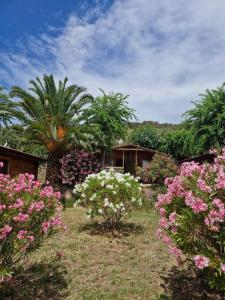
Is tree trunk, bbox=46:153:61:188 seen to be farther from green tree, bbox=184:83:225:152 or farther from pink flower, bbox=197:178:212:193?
pink flower, bbox=197:178:212:193

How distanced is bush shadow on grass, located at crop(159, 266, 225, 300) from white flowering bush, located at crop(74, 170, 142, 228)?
331 cm

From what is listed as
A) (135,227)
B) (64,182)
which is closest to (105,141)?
(64,182)

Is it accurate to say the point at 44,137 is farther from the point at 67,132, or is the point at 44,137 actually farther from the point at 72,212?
the point at 72,212

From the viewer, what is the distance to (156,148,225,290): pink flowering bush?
4422 mm

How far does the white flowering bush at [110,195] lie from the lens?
10141 millimetres

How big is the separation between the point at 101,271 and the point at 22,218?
9.25ft

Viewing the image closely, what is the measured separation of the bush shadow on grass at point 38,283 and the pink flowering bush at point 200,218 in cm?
225

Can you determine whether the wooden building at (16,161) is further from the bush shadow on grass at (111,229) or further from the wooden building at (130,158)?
the wooden building at (130,158)

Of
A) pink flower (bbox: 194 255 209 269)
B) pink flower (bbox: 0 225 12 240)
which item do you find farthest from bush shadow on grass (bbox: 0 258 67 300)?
pink flower (bbox: 194 255 209 269)

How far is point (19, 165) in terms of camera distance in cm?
1856

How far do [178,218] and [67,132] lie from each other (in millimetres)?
14234

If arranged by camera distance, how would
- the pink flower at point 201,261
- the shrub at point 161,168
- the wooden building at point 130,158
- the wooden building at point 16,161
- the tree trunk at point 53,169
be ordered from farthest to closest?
the wooden building at point 130,158, the shrub at point 161,168, the tree trunk at point 53,169, the wooden building at point 16,161, the pink flower at point 201,261

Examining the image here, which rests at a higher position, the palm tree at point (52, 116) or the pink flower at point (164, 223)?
the palm tree at point (52, 116)

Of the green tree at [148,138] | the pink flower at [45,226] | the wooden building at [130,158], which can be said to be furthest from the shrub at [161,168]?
the green tree at [148,138]
